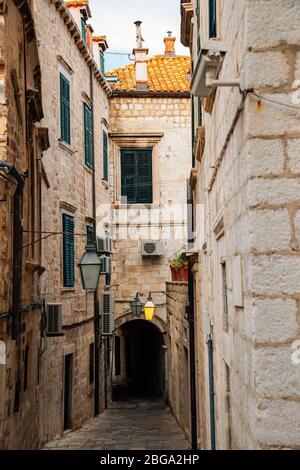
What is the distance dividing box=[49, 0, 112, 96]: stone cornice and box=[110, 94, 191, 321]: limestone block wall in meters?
1.76

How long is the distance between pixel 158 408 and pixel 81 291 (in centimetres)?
565

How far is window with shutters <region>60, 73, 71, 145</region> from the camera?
48.3 feet

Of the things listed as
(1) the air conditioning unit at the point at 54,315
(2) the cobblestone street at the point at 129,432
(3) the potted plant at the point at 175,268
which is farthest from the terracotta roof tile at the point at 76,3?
(2) the cobblestone street at the point at 129,432

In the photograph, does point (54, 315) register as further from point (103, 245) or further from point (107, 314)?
point (103, 245)

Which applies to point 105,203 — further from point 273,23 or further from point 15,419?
point 273,23

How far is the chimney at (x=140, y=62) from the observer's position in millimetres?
21344

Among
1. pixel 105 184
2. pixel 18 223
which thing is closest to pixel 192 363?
pixel 18 223

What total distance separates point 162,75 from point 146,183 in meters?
4.62

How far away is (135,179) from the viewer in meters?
20.8

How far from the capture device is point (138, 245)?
68.2 ft

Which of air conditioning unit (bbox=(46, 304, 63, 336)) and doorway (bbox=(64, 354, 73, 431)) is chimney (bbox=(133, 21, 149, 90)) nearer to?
doorway (bbox=(64, 354, 73, 431))

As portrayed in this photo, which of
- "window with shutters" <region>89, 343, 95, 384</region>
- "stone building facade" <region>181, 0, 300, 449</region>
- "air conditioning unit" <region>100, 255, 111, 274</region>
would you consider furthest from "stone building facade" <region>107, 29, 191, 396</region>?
"stone building facade" <region>181, 0, 300, 449</region>

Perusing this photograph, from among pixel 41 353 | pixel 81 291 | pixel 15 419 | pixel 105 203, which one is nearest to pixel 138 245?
pixel 105 203

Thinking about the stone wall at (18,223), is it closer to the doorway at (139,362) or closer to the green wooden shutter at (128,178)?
the green wooden shutter at (128,178)
